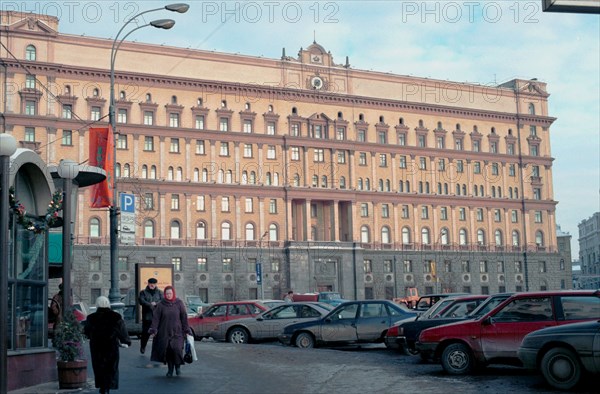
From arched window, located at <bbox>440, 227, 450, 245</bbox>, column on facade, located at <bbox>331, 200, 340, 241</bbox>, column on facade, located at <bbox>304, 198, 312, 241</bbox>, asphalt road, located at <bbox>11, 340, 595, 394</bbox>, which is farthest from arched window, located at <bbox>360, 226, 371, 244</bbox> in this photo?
asphalt road, located at <bbox>11, 340, 595, 394</bbox>

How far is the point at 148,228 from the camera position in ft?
248

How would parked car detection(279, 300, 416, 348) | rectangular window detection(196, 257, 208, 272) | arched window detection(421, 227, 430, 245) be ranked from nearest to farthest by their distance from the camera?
parked car detection(279, 300, 416, 348)
rectangular window detection(196, 257, 208, 272)
arched window detection(421, 227, 430, 245)

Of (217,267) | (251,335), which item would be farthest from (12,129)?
(251,335)

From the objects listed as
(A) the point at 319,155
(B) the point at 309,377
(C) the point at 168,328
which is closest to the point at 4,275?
(C) the point at 168,328

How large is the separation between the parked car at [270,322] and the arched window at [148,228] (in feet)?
157

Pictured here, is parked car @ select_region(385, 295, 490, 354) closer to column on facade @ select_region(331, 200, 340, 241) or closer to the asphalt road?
the asphalt road

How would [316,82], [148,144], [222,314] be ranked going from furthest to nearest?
[316,82], [148,144], [222,314]

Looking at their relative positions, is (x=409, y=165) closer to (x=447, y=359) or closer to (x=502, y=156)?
(x=502, y=156)

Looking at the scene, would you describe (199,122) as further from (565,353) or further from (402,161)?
(565,353)

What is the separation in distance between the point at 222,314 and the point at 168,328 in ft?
47.6

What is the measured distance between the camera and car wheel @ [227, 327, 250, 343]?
2819 centimetres

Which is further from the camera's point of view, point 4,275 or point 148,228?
point 148,228

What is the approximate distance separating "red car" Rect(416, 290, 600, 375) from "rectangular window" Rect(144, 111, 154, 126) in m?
62.5

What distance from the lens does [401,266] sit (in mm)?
86375
